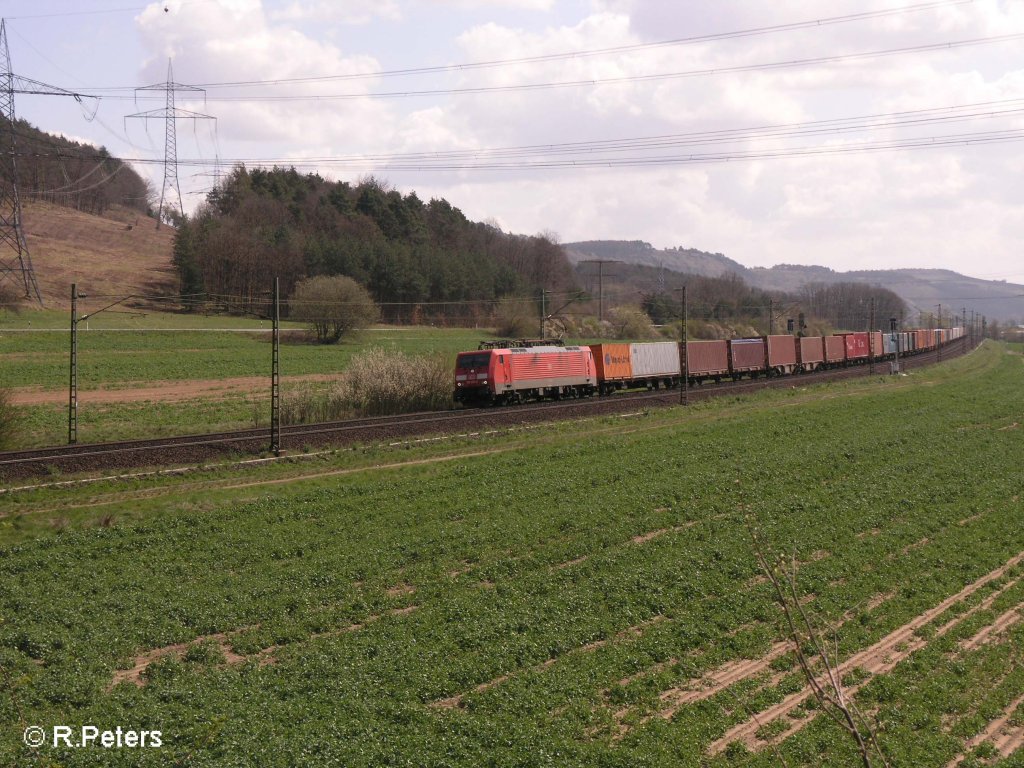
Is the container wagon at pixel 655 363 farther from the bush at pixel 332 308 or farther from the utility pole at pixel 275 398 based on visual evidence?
the bush at pixel 332 308

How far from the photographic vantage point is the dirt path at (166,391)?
42844mm

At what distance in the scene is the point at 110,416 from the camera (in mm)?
38000

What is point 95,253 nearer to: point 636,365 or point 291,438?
point 636,365

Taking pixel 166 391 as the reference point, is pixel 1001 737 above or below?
below

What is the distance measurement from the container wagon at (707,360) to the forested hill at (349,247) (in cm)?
3527

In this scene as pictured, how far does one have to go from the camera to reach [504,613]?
13.3 meters

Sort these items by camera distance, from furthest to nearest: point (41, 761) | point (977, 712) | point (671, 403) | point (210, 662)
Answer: point (671, 403), point (210, 662), point (977, 712), point (41, 761)

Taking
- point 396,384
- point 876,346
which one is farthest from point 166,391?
point 876,346

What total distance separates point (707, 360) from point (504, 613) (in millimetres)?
44608

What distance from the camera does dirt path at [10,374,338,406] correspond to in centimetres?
4284

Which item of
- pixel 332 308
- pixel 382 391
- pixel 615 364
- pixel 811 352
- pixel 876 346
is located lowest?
pixel 382 391

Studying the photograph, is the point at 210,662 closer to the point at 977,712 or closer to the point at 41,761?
the point at 41,761

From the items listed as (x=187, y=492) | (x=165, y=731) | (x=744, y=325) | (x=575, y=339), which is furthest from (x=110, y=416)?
(x=744, y=325)

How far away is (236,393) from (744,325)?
72.6 meters
